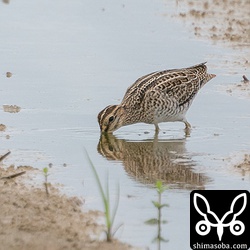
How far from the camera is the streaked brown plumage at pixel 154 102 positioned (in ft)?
41.0

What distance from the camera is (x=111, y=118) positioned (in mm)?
12359

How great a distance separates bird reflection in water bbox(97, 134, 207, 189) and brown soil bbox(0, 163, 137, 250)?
1.13 metres

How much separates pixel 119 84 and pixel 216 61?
2.08 m

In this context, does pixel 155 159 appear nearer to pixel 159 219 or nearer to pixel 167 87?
pixel 167 87

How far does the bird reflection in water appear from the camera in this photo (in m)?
10.4

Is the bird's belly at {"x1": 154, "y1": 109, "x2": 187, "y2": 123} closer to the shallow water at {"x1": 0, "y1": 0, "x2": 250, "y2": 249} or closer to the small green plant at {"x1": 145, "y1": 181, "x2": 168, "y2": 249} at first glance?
the shallow water at {"x1": 0, "y1": 0, "x2": 250, "y2": 249}

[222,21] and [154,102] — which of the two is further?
[222,21]

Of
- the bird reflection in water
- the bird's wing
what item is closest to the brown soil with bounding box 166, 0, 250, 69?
the bird's wing

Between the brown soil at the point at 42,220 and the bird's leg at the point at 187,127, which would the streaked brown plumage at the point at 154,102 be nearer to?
the bird's leg at the point at 187,127

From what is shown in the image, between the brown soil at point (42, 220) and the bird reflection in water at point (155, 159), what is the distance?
1.13m

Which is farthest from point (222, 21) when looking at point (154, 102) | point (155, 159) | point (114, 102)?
point (155, 159)

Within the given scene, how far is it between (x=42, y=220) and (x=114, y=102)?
4.74m

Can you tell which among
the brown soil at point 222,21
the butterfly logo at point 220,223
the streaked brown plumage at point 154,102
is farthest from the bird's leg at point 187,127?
the butterfly logo at point 220,223

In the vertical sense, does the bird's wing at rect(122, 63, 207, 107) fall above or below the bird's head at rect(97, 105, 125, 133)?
above
